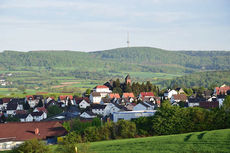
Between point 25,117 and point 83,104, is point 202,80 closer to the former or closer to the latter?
point 83,104

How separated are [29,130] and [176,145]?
68.6 ft

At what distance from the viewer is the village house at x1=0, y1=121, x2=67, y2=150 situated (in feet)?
142

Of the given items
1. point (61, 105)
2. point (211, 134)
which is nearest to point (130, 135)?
point (211, 134)

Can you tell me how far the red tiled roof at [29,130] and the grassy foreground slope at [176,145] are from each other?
10.9 m

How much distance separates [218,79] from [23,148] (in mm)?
149125

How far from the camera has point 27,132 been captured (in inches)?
1811

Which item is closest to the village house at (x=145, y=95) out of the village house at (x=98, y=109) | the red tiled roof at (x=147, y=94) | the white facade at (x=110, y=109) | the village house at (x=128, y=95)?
the red tiled roof at (x=147, y=94)

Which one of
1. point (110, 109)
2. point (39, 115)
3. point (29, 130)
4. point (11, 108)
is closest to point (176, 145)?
point (29, 130)

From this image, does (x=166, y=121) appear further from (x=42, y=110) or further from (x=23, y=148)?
(x=42, y=110)

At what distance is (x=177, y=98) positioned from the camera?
87938mm

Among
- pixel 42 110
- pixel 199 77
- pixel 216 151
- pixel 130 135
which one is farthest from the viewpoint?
pixel 199 77

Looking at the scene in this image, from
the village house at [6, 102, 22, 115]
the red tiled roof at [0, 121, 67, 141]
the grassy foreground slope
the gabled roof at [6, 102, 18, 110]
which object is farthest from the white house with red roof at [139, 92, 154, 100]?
the grassy foreground slope

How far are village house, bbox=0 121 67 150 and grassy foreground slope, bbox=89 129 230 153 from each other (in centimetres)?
1045

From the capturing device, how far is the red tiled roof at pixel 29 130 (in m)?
44.9
